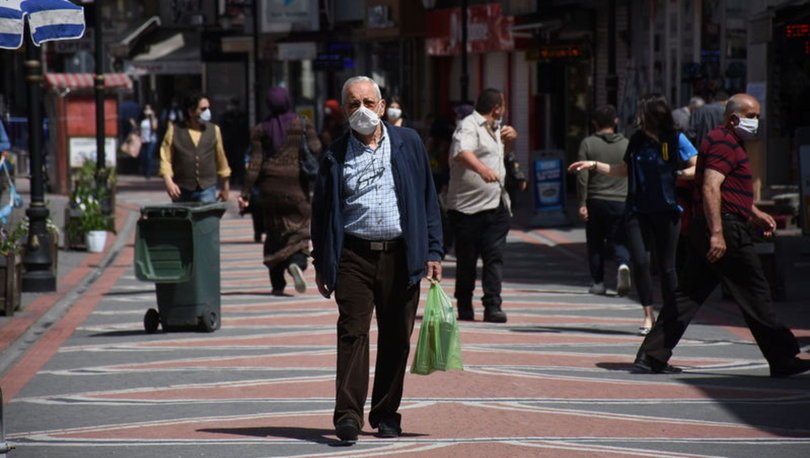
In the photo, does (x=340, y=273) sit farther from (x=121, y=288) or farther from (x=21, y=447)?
(x=121, y=288)

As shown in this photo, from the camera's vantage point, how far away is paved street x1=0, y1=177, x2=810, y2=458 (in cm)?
889

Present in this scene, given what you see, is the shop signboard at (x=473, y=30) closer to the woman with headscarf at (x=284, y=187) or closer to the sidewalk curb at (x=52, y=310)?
the sidewalk curb at (x=52, y=310)

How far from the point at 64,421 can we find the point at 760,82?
1728 cm

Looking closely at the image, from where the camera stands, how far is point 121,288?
59.4 feet

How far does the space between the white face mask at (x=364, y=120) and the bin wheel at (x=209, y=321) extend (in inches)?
213

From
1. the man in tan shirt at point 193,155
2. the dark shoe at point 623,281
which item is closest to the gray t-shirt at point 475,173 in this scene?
the dark shoe at point 623,281

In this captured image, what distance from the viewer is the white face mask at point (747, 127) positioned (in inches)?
A: 435

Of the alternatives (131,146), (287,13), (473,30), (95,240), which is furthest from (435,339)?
(131,146)

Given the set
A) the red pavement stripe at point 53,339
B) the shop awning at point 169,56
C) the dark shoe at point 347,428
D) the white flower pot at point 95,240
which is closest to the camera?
the dark shoe at point 347,428

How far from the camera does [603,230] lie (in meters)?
16.4

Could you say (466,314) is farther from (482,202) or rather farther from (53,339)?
(53,339)

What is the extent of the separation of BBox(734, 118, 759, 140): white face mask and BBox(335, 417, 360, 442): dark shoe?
3.59 meters

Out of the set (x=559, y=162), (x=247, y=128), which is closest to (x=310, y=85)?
(x=247, y=128)

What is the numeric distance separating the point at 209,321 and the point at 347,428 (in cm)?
542
